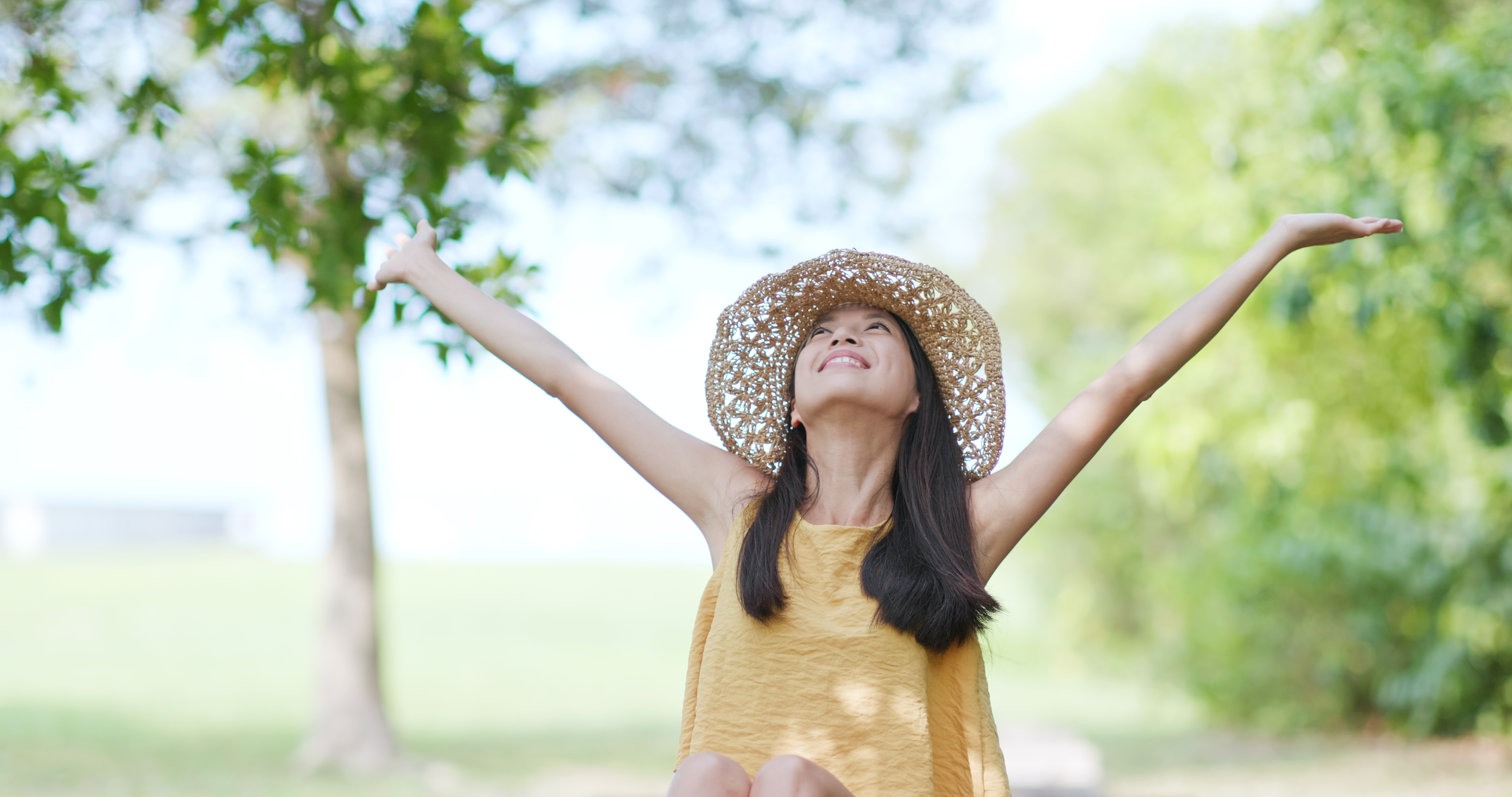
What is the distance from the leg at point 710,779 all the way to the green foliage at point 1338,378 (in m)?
4.39

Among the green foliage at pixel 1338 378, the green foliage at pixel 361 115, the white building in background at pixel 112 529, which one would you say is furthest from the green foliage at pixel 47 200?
the white building in background at pixel 112 529

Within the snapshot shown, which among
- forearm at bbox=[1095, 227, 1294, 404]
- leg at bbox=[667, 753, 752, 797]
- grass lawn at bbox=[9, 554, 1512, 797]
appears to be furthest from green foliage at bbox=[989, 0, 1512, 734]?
leg at bbox=[667, 753, 752, 797]

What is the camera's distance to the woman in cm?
244

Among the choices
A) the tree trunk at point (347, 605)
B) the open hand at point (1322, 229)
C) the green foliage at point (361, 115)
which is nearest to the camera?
the open hand at point (1322, 229)

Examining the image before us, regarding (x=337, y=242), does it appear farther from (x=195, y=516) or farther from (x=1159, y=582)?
(x=195, y=516)

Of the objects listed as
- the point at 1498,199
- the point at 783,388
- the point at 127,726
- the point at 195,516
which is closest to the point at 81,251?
the point at 783,388

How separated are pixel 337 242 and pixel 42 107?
106 centimetres

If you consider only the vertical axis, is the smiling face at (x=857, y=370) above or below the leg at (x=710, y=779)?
above

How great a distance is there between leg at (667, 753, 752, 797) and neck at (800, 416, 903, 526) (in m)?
0.65

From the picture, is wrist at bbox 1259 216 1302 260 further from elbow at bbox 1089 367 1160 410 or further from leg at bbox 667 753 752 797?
leg at bbox 667 753 752 797

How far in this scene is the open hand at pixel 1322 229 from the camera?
98.7 inches

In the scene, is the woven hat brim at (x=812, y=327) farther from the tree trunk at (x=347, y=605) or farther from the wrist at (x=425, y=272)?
the tree trunk at (x=347, y=605)

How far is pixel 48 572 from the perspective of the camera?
2375cm

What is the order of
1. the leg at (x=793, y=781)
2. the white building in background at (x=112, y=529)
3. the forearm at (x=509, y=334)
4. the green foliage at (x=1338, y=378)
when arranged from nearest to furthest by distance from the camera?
the leg at (x=793, y=781) → the forearm at (x=509, y=334) → the green foliage at (x=1338, y=378) → the white building in background at (x=112, y=529)
